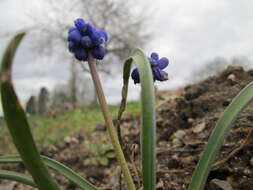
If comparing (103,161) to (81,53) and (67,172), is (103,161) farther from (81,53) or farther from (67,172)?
(81,53)

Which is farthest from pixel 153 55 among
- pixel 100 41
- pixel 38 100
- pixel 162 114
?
pixel 38 100

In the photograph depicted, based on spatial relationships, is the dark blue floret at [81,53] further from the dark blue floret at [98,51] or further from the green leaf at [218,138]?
the green leaf at [218,138]

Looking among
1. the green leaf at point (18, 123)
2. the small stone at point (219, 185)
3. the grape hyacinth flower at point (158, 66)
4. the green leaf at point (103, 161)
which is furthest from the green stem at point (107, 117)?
the green leaf at point (103, 161)

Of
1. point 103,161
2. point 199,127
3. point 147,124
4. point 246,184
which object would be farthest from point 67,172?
point 103,161

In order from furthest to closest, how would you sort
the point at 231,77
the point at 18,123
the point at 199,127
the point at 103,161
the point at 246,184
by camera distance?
the point at 103,161
the point at 231,77
the point at 199,127
the point at 246,184
the point at 18,123

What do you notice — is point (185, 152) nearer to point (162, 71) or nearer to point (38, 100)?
point (162, 71)
